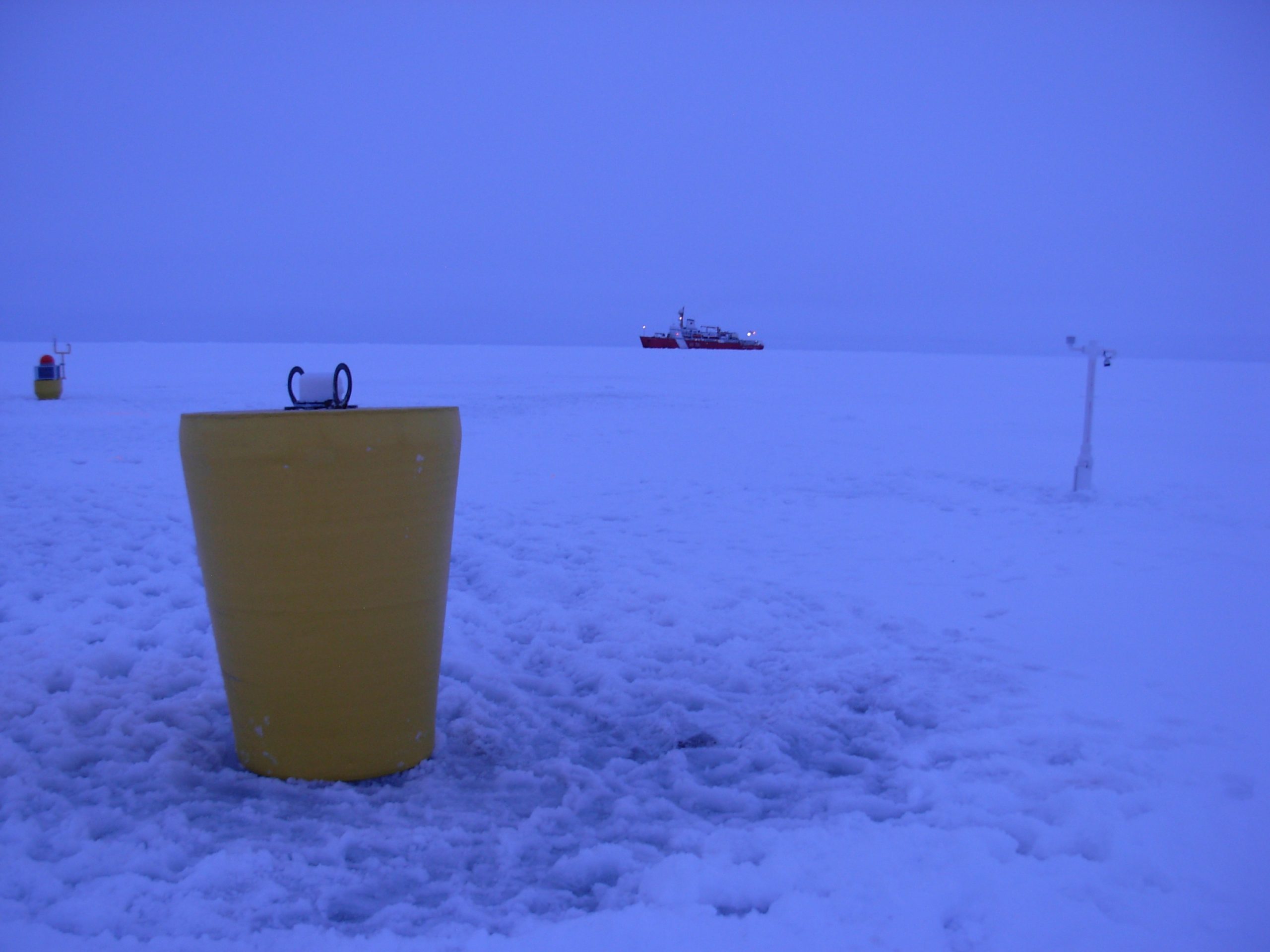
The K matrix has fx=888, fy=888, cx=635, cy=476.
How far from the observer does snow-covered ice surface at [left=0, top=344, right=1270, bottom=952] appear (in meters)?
2.45

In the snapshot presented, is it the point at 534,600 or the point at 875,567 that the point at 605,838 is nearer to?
the point at 534,600

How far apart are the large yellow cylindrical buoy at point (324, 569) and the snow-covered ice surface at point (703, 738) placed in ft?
0.72

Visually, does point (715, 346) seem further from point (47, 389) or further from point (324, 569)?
point (324, 569)

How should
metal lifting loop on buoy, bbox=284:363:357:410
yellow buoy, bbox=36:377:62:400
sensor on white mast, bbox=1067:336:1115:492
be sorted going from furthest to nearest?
1. yellow buoy, bbox=36:377:62:400
2. sensor on white mast, bbox=1067:336:1115:492
3. metal lifting loop on buoy, bbox=284:363:357:410

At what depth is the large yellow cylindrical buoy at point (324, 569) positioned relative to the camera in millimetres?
2920

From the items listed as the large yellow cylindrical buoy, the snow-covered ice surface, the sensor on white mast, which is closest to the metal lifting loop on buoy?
the large yellow cylindrical buoy

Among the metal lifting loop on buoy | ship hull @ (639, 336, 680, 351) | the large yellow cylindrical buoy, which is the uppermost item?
ship hull @ (639, 336, 680, 351)

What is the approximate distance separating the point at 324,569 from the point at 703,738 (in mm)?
1688

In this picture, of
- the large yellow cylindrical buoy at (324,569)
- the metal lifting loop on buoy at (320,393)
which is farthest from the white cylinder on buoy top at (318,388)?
the large yellow cylindrical buoy at (324,569)

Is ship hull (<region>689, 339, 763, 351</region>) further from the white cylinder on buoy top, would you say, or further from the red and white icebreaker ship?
the white cylinder on buoy top

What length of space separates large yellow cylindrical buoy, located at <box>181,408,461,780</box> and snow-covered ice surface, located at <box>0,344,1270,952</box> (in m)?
0.22

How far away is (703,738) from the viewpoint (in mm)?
3684

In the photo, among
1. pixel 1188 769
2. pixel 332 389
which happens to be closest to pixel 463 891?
pixel 332 389

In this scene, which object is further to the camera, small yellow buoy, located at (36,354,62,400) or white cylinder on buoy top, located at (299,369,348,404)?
small yellow buoy, located at (36,354,62,400)
